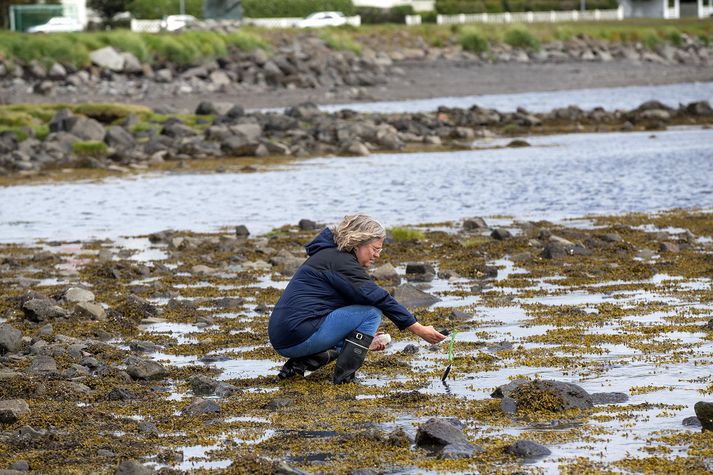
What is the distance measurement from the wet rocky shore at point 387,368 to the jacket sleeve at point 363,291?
1.99ft

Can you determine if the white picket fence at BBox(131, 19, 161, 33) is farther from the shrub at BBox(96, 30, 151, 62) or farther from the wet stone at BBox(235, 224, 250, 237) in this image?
the wet stone at BBox(235, 224, 250, 237)

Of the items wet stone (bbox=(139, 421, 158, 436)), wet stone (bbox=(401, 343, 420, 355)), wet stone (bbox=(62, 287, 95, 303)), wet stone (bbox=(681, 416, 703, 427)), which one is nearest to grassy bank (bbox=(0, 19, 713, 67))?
wet stone (bbox=(62, 287, 95, 303))

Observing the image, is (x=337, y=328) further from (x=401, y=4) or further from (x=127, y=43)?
(x=401, y=4)

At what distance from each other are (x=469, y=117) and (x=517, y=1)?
6960cm

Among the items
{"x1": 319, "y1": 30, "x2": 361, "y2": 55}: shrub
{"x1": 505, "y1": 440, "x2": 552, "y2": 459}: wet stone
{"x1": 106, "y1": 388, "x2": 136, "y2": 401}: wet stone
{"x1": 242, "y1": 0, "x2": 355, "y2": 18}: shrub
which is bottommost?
{"x1": 106, "y1": 388, "x2": 136, "y2": 401}: wet stone

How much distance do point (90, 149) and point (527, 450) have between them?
35648mm

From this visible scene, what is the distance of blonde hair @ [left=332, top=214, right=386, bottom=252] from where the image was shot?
1127 centimetres

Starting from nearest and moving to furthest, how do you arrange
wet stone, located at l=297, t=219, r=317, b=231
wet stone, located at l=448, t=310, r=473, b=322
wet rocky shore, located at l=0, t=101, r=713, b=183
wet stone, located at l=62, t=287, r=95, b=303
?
wet stone, located at l=448, t=310, r=473, b=322, wet stone, located at l=62, t=287, r=95, b=303, wet stone, located at l=297, t=219, r=317, b=231, wet rocky shore, located at l=0, t=101, r=713, b=183

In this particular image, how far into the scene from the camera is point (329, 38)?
86688mm

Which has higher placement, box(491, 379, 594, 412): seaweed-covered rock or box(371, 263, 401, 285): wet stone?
box(491, 379, 594, 412): seaweed-covered rock

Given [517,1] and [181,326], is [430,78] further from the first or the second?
[181,326]

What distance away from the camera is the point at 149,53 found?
244 feet

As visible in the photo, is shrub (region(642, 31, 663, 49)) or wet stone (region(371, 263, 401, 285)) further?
shrub (region(642, 31, 663, 49))

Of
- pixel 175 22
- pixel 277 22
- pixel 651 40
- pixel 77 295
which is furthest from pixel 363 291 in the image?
pixel 651 40
